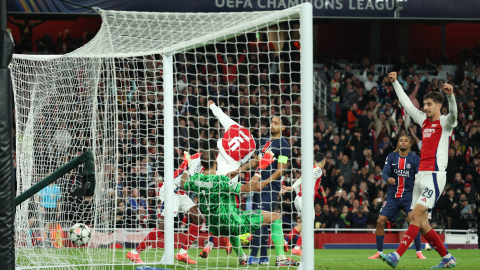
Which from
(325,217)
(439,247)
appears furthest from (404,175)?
(325,217)

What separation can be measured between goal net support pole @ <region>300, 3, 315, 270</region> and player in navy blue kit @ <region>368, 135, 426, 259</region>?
150 inches

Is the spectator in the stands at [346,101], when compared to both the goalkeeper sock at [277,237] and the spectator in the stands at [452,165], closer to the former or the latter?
the spectator in the stands at [452,165]

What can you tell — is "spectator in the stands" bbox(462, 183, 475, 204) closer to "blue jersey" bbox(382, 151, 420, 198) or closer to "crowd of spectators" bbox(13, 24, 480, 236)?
"crowd of spectators" bbox(13, 24, 480, 236)

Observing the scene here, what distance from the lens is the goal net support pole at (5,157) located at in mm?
3033

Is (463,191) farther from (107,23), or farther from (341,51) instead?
(107,23)

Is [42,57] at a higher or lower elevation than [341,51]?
lower

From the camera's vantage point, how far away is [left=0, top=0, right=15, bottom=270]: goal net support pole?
3033mm

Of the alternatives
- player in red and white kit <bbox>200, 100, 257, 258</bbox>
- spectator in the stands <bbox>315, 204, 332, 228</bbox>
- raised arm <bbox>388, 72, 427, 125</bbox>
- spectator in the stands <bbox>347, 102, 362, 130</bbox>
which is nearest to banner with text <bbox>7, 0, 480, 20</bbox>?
spectator in the stands <bbox>347, 102, 362, 130</bbox>

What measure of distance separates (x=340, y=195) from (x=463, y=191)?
335 cm

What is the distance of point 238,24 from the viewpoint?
6.77 m

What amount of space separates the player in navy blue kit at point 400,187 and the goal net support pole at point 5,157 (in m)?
6.99

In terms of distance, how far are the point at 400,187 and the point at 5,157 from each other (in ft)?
24.0

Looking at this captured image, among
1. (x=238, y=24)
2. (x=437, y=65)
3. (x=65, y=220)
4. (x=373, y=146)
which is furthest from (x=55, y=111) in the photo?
(x=437, y=65)

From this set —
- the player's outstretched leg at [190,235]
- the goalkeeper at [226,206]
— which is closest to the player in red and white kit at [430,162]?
the goalkeeper at [226,206]
